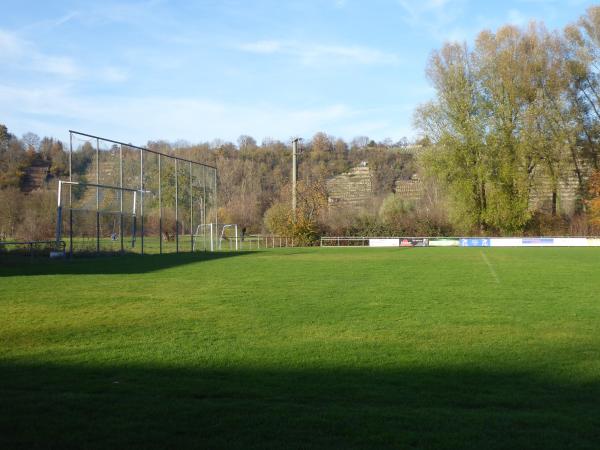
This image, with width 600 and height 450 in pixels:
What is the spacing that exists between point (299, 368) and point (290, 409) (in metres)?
1.66

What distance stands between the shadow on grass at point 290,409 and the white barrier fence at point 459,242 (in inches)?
1658

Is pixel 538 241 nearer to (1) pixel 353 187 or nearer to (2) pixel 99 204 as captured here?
(2) pixel 99 204

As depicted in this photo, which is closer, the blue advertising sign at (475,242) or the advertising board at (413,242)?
the blue advertising sign at (475,242)

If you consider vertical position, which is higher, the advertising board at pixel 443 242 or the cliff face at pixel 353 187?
the cliff face at pixel 353 187

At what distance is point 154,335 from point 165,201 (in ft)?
90.3

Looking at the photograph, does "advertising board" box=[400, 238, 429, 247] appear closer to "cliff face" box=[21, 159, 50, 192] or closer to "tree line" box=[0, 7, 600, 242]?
"tree line" box=[0, 7, 600, 242]

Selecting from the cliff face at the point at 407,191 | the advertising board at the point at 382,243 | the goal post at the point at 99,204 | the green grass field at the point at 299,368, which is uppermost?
the cliff face at the point at 407,191

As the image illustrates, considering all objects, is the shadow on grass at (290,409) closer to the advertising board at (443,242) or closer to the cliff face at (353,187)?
the advertising board at (443,242)

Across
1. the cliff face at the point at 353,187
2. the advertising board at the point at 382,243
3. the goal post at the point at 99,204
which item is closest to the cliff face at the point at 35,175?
the goal post at the point at 99,204

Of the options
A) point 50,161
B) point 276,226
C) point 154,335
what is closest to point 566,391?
point 154,335

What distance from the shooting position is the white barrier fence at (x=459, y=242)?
45.9 meters

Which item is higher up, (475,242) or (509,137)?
(509,137)

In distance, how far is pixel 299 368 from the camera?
6660 mm

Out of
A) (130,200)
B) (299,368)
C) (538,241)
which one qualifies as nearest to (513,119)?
(538,241)
